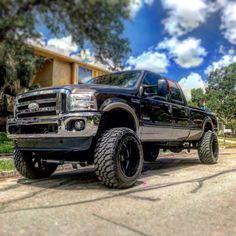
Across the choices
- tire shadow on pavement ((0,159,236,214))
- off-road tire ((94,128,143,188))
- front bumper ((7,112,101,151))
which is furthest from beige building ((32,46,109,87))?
off-road tire ((94,128,143,188))

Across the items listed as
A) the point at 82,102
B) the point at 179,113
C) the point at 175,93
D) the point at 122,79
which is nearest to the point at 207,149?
the point at 179,113

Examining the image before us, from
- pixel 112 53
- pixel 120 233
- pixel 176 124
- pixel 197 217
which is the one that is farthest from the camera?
pixel 176 124

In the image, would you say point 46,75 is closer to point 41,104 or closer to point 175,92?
point 175,92

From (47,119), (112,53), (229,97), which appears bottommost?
(47,119)

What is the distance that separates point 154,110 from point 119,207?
297 centimetres

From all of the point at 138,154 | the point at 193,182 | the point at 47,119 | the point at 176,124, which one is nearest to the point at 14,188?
the point at 47,119

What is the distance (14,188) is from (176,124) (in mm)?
3714

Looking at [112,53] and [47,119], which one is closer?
[47,119]

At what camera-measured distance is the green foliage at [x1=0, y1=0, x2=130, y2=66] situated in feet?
19.3

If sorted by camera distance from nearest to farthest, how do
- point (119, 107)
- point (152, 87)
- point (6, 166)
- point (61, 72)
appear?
point (119, 107) < point (152, 87) < point (6, 166) < point (61, 72)

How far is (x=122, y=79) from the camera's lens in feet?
24.5

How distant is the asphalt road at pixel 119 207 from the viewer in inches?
155

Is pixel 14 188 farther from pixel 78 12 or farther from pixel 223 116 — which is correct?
pixel 223 116

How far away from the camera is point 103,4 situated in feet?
18.9
